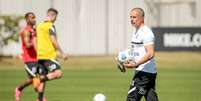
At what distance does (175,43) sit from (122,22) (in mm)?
5740

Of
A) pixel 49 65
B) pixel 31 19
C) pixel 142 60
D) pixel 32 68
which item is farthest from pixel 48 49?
pixel 142 60

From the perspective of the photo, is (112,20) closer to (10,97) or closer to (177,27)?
(177,27)

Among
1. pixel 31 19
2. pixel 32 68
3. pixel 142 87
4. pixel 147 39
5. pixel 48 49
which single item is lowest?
pixel 32 68

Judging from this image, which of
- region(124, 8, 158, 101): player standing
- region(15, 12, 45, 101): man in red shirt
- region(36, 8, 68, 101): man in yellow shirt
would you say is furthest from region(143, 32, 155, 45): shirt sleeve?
region(15, 12, 45, 101): man in red shirt

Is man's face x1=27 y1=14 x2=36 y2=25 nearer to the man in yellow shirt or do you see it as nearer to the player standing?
the man in yellow shirt

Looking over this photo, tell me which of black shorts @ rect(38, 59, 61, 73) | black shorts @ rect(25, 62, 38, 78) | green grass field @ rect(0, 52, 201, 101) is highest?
black shorts @ rect(38, 59, 61, 73)

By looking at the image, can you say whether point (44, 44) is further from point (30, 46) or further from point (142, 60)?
point (142, 60)

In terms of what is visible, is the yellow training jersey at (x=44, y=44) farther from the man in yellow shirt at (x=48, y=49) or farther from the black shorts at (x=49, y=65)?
the black shorts at (x=49, y=65)

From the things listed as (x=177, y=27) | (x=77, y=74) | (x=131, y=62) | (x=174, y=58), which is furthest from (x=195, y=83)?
(x=177, y=27)

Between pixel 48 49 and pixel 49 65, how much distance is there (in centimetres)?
36

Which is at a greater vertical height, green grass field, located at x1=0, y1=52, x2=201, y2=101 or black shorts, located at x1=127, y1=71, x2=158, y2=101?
black shorts, located at x1=127, y1=71, x2=158, y2=101

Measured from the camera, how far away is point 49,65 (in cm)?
1811

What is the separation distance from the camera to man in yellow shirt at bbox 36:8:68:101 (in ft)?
58.6

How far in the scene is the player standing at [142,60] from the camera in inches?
534
